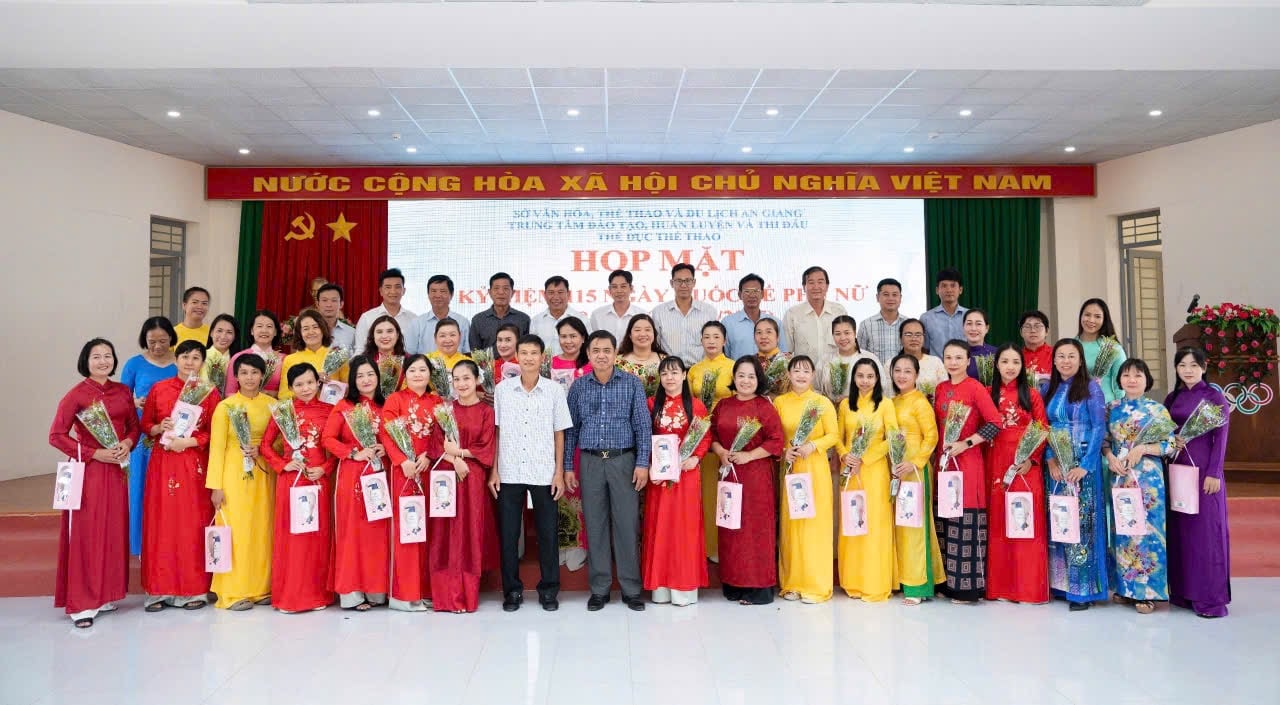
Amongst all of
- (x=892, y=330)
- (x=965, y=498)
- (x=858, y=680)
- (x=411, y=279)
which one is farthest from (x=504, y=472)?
(x=411, y=279)

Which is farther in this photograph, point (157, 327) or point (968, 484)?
point (157, 327)

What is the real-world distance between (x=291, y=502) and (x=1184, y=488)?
14.4 ft

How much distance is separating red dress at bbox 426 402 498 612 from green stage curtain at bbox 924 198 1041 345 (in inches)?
258

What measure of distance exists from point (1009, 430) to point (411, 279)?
260 inches

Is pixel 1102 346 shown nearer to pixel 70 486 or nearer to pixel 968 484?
pixel 968 484

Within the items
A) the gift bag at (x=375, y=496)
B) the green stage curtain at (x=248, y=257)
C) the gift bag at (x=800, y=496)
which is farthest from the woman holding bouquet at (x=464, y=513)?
the green stage curtain at (x=248, y=257)

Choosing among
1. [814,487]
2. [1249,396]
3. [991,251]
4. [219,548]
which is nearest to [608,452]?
[814,487]

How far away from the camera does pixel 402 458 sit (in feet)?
13.9

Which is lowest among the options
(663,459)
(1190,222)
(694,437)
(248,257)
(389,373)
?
(663,459)

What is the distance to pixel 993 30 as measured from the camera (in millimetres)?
6016

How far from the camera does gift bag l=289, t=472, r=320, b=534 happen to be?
4.21 meters

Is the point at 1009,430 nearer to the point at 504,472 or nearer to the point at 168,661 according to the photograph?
the point at 504,472

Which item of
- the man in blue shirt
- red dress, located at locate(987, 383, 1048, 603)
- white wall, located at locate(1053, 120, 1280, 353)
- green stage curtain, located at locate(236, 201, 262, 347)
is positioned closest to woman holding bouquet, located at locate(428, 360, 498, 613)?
the man in blue shirt

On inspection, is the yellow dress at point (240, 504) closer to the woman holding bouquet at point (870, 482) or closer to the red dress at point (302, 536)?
the red dress at point (302, 536)
